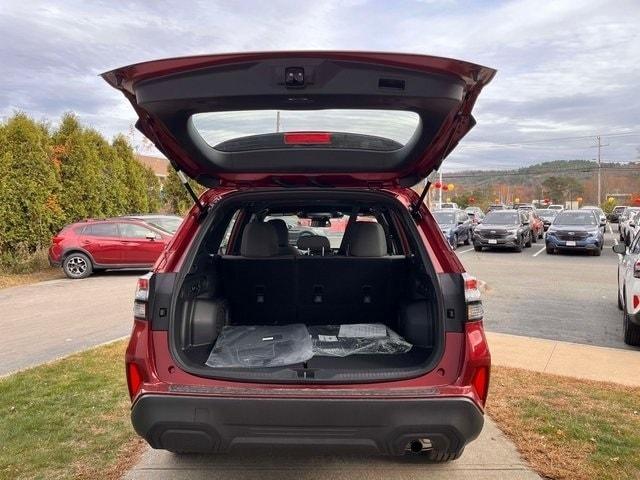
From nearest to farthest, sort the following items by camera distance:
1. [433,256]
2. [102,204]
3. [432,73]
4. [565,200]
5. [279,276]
A: 1. [432,73]
2. [433,256]
3. [279,276]
4. [102,204]
5. [565,200]

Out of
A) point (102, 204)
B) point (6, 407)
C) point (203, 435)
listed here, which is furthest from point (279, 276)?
point (102, 204)

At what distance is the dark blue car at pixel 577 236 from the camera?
18922 millimetres

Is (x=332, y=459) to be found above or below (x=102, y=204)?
below

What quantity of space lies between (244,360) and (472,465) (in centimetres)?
159

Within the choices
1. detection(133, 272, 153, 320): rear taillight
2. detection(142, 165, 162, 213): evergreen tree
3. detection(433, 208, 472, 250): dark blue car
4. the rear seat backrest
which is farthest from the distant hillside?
detection(133, 272, 153, 320): rear taillight

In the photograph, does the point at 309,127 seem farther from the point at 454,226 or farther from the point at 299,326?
the point at 454,226

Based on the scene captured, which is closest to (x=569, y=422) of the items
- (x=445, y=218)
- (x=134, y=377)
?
(x=134, y=377)

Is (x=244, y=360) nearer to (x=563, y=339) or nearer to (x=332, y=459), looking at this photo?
(x=332, y=459)

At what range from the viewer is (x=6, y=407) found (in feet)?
14.6

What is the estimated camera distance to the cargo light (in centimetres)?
306

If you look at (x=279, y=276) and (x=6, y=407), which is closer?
(x=279, y=276)

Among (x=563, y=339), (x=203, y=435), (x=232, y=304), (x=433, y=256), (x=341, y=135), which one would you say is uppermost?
(x=341, y=135)

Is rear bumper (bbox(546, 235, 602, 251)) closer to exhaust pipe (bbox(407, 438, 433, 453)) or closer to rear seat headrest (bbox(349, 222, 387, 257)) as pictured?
rear seat headrest (bbox(349, 222, 387, 257))

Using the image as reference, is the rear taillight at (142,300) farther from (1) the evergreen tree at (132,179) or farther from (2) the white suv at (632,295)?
(1) the evergreen tree at (132,179)
